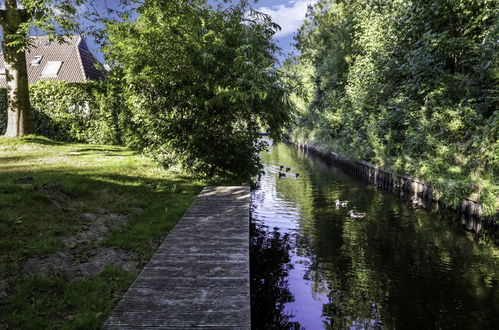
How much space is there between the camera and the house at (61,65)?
86.7 ft

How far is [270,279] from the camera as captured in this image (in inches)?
304

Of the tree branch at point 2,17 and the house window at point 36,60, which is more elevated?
the house window at point 36,60

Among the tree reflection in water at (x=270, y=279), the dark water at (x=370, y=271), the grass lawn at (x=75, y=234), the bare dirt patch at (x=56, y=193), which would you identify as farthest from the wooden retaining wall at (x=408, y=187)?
the bare dirt patch at (x=56, y=193)

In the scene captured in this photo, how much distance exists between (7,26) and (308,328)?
16.4 meters

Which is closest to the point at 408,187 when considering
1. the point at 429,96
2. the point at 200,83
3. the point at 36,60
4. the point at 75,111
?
the point at 429,96

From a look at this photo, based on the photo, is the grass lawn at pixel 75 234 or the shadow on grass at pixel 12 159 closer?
the grass lawn at pixel 75 234

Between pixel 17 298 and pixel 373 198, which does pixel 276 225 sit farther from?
pixel 17 298

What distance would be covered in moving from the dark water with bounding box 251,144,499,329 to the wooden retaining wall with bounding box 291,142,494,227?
0.74 meters

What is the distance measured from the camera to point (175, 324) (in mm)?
3236

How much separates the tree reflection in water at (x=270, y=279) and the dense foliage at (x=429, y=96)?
4.64 metres

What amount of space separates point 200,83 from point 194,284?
26.5 feet

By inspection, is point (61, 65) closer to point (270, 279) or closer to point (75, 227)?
point (75, 227)

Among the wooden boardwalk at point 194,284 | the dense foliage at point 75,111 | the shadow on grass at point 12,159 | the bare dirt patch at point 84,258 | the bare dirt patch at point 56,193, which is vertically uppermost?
the dense foliage at point 75,111

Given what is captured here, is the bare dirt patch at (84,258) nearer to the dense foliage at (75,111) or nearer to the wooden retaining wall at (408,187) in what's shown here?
the wooden retaining wall at (408,187)
